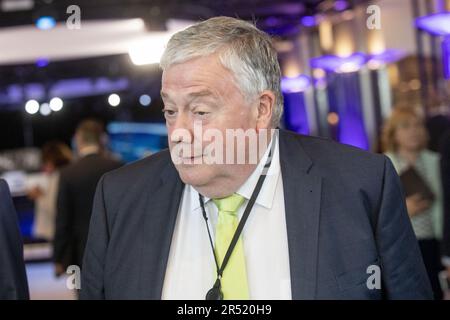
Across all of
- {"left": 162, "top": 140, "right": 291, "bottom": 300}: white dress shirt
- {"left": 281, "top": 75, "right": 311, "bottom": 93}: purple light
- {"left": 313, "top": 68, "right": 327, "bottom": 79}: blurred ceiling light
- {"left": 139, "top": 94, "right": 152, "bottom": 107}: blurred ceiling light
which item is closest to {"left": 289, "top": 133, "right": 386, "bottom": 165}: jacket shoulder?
{"left": 162, "top": 140, "right": 291, "bottom": 300}: white dress shirt

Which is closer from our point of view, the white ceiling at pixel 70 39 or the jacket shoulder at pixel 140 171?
the jacket shoulder at pixel 140 171

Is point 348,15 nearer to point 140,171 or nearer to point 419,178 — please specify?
point 419,178

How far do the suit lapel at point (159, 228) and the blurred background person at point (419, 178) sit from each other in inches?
85.0

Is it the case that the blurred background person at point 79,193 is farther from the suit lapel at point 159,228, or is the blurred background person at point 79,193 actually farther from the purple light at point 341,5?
the suit lapel at point 159,228

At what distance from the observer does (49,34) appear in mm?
7641

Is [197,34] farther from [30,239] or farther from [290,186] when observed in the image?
[30,239]

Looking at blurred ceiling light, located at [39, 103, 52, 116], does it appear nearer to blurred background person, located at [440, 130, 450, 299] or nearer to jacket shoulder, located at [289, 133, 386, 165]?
blurred background person, located at [440, 130, 450, 299]

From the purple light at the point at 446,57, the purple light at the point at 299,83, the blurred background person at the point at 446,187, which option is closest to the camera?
the blurred background person at the point at 446,187

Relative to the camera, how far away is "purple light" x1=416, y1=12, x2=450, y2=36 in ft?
19.8

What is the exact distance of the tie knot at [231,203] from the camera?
70.6 inches

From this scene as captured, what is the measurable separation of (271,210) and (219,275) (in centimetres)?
22

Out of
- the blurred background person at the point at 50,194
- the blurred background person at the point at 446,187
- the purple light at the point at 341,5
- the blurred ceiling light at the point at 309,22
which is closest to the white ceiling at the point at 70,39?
the blurred background person at the point at 50,194

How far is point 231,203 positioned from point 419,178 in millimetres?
2304

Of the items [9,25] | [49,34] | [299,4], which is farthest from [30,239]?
[299,4]
